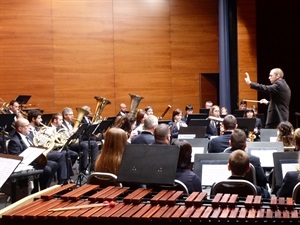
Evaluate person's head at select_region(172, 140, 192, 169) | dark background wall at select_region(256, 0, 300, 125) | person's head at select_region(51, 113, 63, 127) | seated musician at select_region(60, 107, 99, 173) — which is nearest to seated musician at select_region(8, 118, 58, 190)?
person's head at select_region(51, 113, 63, 127)

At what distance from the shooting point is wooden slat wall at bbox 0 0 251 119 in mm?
17047

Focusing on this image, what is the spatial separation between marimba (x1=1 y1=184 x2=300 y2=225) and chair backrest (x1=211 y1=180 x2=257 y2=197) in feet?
2.67

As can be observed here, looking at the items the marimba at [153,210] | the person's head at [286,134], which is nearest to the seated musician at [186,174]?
the marimba at [153,210]

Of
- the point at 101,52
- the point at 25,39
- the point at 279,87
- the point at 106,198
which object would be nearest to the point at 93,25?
the point at 101,52

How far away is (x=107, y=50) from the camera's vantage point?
1745 cm

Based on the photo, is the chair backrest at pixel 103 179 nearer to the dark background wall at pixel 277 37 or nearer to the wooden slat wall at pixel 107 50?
the wooden slat wall at pixel 107 50

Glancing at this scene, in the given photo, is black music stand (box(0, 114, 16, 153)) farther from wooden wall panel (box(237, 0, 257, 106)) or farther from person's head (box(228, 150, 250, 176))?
wooden wall panel (box(237, 0, 257, 106))

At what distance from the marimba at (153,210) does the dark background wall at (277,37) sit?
14983 millimetres

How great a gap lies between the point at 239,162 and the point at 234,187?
257 mm

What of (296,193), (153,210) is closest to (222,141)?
(296,193)

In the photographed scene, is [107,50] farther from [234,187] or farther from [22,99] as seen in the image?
[234,187]

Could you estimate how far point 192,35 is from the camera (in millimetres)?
17828

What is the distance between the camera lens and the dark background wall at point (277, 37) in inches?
733

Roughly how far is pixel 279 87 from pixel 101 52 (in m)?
8.31
